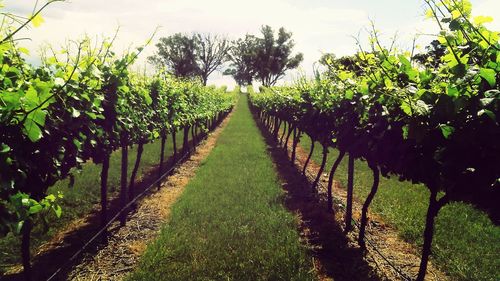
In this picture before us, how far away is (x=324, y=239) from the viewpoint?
8.55m

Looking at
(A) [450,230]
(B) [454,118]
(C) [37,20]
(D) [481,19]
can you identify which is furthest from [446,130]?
(A) [450,230]

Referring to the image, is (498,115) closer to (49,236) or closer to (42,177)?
(42,177)

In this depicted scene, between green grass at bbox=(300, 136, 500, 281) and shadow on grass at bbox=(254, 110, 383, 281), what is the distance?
4.87 feet

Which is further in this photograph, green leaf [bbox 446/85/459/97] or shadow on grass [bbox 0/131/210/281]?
shadow on grass [bbox 0/131/210/281]

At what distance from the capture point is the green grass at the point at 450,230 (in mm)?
7164

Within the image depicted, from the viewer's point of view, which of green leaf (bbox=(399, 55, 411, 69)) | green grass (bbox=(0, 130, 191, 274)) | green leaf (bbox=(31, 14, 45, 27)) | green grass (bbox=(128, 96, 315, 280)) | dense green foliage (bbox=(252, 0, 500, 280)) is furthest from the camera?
green grass (bbox=(0, 130, 191, 274))

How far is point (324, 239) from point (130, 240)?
436 centimetres

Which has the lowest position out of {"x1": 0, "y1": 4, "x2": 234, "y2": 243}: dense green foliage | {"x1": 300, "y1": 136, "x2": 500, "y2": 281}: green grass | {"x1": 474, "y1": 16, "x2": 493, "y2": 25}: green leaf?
{"x1": 300, "y1": 136, "x2": 500, "y2": 281}: green grass

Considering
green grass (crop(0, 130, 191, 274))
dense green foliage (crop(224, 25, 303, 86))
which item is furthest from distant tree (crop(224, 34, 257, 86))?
green grass (crop(0, 130, 191, 274))

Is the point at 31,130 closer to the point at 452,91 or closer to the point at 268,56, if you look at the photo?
the point at 452,91

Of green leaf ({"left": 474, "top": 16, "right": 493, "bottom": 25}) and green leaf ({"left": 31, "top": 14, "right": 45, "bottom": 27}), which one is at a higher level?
green leaf ({"left": 474, "top": 16, "right": 493, "bottom": 25})

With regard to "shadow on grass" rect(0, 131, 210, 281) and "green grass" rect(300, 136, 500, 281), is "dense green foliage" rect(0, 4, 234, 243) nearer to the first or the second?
"shadow on grass" rect(0, 131, 210, 281)

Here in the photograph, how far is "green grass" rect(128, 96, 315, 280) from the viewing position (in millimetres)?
6758

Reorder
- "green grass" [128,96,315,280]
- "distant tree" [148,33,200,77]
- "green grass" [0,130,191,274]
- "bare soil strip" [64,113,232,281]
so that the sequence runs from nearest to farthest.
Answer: "green grass" [128,96,315,280] → "bare soil strip" [64,113,232,281] → "green grass" [0,130,191,274] → "distant tree" [148,33,200,77]
